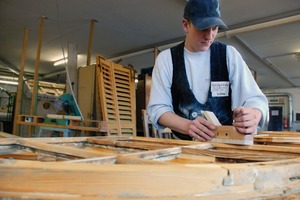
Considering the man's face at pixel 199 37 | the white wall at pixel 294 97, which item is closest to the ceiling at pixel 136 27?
the man's face at pixel 199 37

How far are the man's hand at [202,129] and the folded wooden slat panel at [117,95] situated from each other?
3.40 metres

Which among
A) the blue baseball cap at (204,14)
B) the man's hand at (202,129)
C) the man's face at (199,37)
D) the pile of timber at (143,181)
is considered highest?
the blue baseball cap at (204,14)

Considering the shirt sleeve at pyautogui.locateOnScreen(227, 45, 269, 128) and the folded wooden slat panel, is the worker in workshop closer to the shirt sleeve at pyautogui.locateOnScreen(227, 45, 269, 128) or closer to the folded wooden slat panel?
the shirt sleeve at pyautogui.locateOnScreen(227, 45, 269, 128)

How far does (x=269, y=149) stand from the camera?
3.05 ft

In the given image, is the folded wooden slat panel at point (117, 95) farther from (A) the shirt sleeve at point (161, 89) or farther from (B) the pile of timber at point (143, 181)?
(B) the pile of timber at point (143, 181)

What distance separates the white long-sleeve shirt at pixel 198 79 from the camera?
147 cm

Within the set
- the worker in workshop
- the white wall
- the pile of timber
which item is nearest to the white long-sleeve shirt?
the worker in workshop

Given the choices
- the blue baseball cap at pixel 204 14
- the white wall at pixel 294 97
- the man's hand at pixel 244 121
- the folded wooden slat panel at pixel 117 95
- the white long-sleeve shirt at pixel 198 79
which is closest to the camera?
the man's hand at pixel 244 121

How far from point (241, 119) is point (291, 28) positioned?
18.3 ft

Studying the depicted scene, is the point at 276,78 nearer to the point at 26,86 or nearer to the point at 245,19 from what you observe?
the point at 245,19

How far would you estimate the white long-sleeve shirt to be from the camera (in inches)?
57.7

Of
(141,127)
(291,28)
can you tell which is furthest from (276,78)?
(141,127)

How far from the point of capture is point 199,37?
1.44 meters

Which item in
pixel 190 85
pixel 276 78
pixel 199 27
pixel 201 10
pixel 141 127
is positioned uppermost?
pixel 276 78
